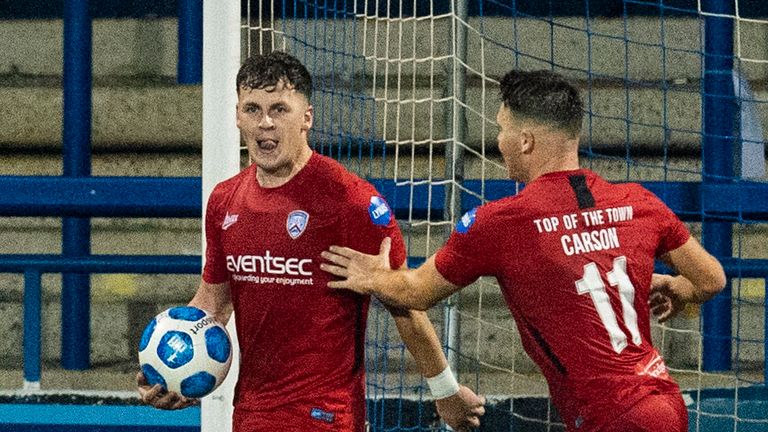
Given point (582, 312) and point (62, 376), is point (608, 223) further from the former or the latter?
point (62, 376)

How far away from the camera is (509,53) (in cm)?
787

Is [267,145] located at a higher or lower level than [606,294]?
higher

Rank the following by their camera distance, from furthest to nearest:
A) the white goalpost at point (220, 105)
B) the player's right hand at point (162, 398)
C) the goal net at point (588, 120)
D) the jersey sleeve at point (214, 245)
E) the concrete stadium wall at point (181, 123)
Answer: the concrete stadium wall at point (181, 123)
the goal net at point (588, 120)
the white goalpost at point (220, 105)
the jersey sleeve at point (214, 245)
the player's right hand at point (162, 398)

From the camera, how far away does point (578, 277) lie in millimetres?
3646

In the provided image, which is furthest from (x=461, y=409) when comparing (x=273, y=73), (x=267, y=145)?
(x=273, y=73)

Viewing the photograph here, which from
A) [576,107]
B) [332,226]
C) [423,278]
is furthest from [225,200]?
[576,107]

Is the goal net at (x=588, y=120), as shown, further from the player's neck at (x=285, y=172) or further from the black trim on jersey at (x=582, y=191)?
the black trim on jersey at (x=582, y=191)

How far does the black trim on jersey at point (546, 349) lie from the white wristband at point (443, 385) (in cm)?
41

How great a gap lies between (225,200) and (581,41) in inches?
166

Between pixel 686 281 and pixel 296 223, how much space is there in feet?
3.80

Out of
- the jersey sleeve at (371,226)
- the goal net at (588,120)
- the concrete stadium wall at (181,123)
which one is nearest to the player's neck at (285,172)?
the jersey sleeve at (371,226)

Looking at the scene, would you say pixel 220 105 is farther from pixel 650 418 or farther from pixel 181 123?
pixel 181 123

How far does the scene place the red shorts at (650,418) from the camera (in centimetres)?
358

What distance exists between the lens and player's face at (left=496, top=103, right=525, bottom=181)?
3801mm
